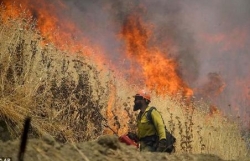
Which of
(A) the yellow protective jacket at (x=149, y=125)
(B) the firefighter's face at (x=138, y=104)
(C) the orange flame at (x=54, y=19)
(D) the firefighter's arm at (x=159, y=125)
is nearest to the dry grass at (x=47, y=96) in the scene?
(B) the firefighter's face at (x=138, y=104)

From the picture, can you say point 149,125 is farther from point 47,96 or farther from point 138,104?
point 47,96

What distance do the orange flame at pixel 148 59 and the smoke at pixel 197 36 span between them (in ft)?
1.05

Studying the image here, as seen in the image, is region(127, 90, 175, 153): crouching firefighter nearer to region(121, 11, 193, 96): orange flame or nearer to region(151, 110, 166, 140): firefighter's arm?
region(151, 110, 166, 140): firefighter's arm

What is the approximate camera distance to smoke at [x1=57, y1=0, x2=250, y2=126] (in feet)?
51.0

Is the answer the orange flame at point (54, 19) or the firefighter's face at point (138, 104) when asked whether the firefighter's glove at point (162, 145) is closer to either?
the firefighter's face at point (138, 104)

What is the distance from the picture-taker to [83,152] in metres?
4.46

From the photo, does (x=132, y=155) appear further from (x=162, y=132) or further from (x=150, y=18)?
(x=150, y=18)

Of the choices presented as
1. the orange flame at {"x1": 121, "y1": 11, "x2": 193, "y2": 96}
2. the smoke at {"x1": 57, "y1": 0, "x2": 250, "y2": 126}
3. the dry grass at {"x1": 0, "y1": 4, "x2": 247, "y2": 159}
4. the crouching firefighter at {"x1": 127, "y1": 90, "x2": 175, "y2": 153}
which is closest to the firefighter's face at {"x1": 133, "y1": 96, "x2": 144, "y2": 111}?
the crouching firefighter at {"x1": 127, "y1": 90, "x2": 175, "y2": 153}

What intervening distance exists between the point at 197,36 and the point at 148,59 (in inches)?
149

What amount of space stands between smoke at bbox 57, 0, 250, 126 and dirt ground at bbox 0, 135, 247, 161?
10430 millimetres

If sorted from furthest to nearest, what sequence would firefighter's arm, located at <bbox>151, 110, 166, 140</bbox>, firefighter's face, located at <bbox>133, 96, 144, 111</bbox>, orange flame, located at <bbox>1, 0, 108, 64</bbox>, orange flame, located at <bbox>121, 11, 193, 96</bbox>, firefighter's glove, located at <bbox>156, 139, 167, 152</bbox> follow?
orange flame, located at <bbox>121, 11, 193, 96</bbox> < orange flame, located at <bbox>1, 0, 108, 64</bbox> < firefighter's face, located at <bbox>133, 96, 144, 111</bbox> < firefighter's arm, located at <bbox>151, 110, 166, 140</bbox> < firefighter's glove, located at <bbox>156, 139, 167, 152</bbox>

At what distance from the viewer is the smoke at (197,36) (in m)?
15.5

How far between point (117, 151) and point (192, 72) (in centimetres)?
1405

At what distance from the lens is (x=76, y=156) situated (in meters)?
4.30
